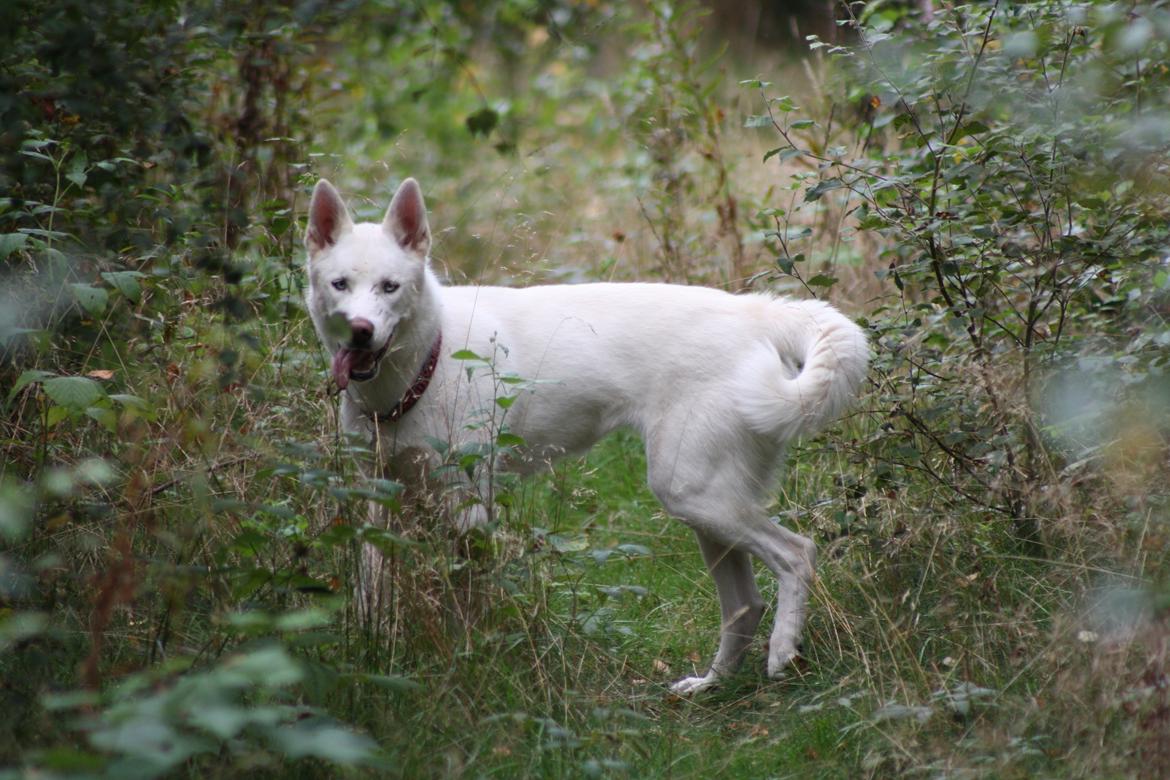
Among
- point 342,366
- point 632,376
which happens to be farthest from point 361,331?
point 632,376

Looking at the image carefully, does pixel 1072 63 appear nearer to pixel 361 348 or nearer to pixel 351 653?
pixel 361 348

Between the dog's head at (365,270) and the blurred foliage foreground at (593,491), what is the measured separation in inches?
8.3

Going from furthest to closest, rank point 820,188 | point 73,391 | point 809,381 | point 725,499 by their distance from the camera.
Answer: point 725,499 → point 809,381 → point 820,188 → point 73,391

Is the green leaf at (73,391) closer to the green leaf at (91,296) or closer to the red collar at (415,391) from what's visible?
the green leaf at (91,296)

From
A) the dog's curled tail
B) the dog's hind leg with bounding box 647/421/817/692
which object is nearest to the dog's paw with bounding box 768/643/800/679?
the dog's hind leg with bounding box 647/421/817/692

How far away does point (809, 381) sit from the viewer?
3.46 metres

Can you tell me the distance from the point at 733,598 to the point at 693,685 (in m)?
0.42

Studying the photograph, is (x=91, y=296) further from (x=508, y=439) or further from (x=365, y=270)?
(x=508, y=439)

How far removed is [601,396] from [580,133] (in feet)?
23.5

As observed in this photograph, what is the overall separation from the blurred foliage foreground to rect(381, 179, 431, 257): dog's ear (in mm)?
326

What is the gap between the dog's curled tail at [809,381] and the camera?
3.46 meters

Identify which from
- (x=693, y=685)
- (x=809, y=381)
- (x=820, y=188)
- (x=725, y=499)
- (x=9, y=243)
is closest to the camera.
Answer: (x=9, y=243)

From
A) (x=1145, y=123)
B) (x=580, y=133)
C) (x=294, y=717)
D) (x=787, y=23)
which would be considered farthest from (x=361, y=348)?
(x=787, y=23)

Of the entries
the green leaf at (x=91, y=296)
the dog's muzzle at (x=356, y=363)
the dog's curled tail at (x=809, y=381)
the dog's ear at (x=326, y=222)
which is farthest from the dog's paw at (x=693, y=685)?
the green leaf at (x=91, y=296)
